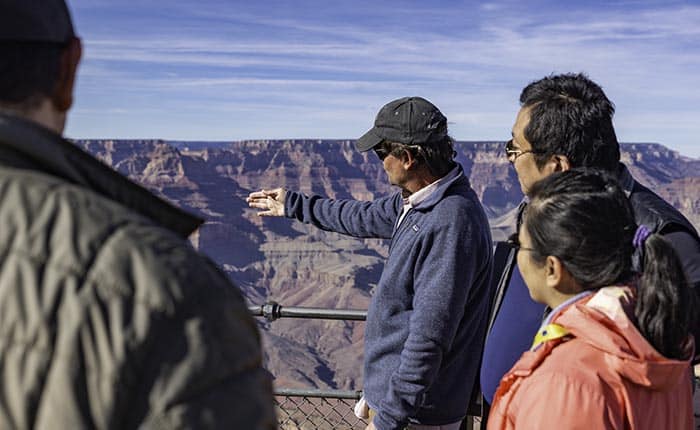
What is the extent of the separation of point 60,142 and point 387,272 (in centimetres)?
164

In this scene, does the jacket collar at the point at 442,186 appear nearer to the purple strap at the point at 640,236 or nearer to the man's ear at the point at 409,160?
the man's ear at the point at 409,160

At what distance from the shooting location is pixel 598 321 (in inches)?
59.4

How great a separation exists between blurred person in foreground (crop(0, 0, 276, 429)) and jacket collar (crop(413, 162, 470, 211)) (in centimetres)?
163

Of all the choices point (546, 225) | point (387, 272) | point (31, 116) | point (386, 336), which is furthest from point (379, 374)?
point (31, 116)

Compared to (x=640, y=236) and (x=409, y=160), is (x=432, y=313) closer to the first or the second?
(x=409, y=160)

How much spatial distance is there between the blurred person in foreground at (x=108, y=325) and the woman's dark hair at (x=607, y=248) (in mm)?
1009

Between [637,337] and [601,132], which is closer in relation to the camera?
[637,337]

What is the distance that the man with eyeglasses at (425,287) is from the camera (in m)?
2.26

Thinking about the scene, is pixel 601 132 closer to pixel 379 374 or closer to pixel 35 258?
pixel 379 374

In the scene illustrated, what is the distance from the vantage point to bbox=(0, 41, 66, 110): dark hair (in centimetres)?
85

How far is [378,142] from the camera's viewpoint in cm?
247

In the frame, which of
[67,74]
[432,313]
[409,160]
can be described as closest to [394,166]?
[409,160]

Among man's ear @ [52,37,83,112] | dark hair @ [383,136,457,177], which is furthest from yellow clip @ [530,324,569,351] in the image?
man's ear @ [52,37,83,112]

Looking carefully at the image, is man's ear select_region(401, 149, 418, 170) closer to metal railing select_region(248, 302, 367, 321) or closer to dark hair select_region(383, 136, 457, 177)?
dark hair select_region(383, 136, 457, 177)
